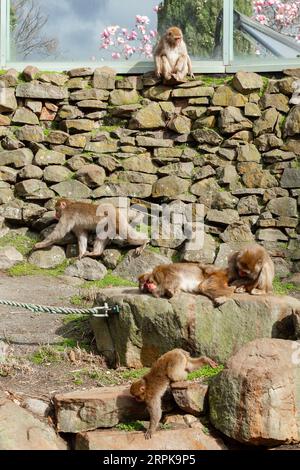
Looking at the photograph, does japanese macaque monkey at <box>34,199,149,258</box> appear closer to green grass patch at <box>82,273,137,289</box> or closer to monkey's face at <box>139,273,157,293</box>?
green grass patch at <box>82,273,137,289</box>

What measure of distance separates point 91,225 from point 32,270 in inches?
45.2

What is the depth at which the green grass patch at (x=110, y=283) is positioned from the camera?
1029 centimetres

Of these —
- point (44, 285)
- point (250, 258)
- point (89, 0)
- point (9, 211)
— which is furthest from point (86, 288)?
point (89, 0)

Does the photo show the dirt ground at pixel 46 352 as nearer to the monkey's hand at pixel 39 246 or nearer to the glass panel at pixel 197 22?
the monkey's hand at pixel 39 246

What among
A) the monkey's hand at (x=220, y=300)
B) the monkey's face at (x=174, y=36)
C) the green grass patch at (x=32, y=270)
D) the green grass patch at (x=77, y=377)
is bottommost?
the green grass patch at (x=77, y=377)

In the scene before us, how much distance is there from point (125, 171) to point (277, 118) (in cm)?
268

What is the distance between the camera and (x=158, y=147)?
1196cm

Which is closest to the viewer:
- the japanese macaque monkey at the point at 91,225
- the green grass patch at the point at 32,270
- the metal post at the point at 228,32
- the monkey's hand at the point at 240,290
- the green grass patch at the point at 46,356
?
the monkey's hand at the point at 240,290

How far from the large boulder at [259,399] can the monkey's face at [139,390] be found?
64cm

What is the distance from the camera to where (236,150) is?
38.7ft

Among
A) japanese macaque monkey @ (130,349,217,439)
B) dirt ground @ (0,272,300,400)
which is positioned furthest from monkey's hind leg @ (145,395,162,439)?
dirt ground @ (0,272,300,400)

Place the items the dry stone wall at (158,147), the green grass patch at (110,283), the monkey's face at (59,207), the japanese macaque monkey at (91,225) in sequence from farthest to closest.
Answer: the dry stone wall at (158,147)
the monkey's face at (59,207)
the japanese macaque monkey at (91,225)
the green grass patch at (110,283)

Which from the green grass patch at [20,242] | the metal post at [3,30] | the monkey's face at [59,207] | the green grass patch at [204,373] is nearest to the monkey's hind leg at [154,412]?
the green grass patch at [204,373]

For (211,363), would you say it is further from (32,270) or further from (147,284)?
(32,270)
